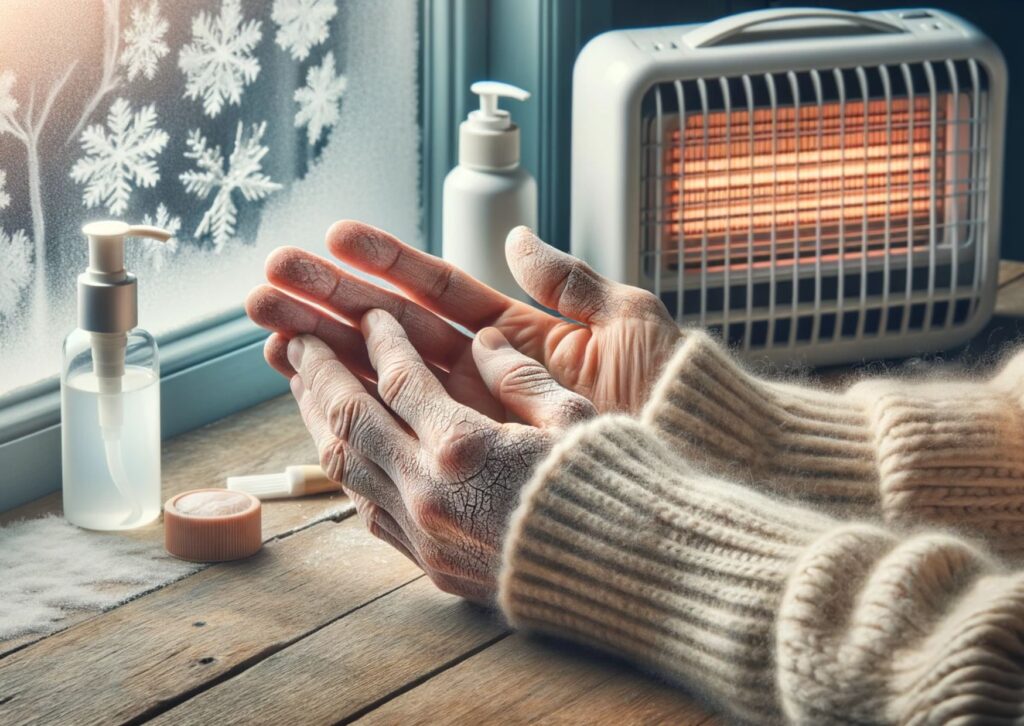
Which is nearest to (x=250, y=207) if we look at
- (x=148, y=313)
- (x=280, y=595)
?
(x=148, y=313)

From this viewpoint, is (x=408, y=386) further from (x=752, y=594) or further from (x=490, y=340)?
(x=752, y=594)

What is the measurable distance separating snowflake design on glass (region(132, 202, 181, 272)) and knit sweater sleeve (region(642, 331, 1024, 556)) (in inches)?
17.3

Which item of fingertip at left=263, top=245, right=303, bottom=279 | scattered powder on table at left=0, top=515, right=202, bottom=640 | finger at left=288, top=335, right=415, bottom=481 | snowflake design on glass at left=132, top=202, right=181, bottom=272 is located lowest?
scattered powder on table at left=0, top=515, right=202, bottom=640

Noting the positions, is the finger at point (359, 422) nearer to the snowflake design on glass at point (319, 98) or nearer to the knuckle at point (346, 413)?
the knuckle at point (346, 413)

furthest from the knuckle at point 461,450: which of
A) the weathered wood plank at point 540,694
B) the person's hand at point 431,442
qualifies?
the weathered wood plank at point 540,694

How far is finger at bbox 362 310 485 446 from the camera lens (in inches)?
29.9

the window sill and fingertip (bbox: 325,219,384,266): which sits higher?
fingertip (bbox: 325,219,384,266)

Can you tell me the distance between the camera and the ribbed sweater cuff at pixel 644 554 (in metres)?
0.70

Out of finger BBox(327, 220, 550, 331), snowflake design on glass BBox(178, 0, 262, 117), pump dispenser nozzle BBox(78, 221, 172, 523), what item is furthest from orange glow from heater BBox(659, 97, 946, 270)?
pump dispenser nozzle BBox(78, 221, 172, 523)

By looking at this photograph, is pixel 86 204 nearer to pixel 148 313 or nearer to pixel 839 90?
pixel 148 313

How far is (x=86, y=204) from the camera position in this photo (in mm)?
1001

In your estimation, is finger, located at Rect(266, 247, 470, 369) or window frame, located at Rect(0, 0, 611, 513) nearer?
finger, located at Rect(266, 247, 470, 369)

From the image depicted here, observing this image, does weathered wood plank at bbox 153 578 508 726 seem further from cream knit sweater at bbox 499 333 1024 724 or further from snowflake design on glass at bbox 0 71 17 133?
snowflake design on glass at bbox 0 71 17 133

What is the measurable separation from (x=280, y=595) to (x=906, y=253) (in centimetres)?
65
